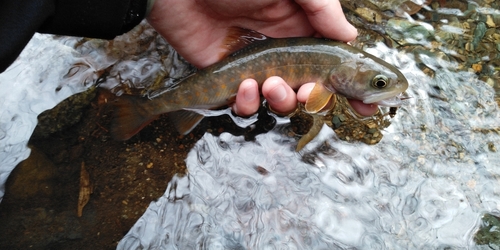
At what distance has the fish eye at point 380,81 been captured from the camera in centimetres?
313

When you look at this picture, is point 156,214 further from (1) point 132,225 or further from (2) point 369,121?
(2) point 369,121

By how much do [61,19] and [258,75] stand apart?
1.43 metres

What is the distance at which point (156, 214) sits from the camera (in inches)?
127

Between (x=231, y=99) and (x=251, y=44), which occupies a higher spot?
(x=251, y=44)

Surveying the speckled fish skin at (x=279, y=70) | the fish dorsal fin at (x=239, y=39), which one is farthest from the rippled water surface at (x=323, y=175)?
the fish dorsal fin at (x=239, y=39)

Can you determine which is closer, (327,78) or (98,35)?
(98,35)

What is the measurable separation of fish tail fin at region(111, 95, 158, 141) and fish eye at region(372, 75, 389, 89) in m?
1.69

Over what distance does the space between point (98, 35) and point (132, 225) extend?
4.51 feet

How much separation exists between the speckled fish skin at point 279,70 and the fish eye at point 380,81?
0.08m

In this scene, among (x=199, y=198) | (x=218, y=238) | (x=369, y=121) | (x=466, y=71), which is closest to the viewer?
(x=218, y=238)

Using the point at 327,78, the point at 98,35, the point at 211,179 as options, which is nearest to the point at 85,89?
the point at 98,35

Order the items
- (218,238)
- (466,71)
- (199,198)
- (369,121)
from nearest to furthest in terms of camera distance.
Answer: (218,238), (199,198), (369,121), (466,71)

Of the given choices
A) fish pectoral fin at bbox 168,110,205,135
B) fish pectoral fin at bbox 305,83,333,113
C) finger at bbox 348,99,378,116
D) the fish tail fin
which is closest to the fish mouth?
finger at bbox 348,99,378,116

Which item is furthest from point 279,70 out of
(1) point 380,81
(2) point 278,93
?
(1) point 380,81
